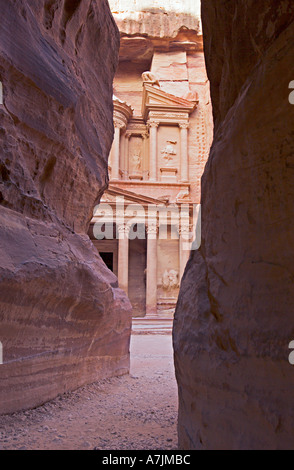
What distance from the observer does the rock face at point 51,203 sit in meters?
2.96

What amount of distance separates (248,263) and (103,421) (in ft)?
6.95

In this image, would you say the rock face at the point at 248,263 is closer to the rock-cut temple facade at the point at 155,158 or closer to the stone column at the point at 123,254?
the stone column at the point at 123,254

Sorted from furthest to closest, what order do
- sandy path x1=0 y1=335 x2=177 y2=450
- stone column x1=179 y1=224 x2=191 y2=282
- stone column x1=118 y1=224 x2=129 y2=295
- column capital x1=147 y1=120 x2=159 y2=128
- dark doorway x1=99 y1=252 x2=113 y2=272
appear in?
dark doorway x1=99 y1=252 x2=113 y2=272 < column capital x1=147 y1=120 x2=159 y2=128 < stone column x1=179 y1=224 x2=191 y2=282 < stone column x1=118 y1=224 x2=129 y2=295 < sandy path x1=0 y1=335 x2=177 y2=450

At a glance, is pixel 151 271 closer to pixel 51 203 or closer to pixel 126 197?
pixel 126 197

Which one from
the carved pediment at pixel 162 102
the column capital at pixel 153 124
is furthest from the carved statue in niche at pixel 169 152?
the carved pediment at pixel 162 102

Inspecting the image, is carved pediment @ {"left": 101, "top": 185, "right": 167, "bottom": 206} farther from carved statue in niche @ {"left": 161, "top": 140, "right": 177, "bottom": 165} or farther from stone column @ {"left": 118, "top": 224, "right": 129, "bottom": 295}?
carved statue in niche @ {"left": 161, "top": 140, "right": 177, "bottom": 165}

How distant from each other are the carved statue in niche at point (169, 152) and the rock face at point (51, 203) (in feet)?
59.0

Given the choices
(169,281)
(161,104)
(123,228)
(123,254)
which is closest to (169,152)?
(161,104)

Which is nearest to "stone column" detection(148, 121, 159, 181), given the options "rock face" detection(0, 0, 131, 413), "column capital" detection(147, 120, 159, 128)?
"column capital" detection(147, 120, 159, 128)

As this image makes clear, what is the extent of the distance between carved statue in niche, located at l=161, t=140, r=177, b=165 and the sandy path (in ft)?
62.8

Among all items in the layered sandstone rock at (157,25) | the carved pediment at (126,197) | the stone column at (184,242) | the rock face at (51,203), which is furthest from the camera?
the layered sandstone rock at (157,25)

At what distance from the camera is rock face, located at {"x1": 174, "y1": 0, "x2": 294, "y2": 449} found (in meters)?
1.45

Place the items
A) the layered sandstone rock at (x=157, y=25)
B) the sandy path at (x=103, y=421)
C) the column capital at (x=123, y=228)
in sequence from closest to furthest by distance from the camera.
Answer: the sandy path at (x=103, y=421)
the column capital at (x=123, y=228)
the layered sandstone rock at (x=157, y=25)
